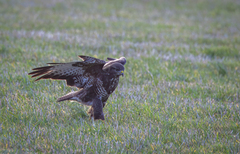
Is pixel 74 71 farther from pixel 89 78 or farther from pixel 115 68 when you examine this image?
pixel 115 68

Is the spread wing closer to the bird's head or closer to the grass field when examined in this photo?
the bird's head

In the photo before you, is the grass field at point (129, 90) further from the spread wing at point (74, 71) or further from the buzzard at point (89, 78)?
the spread wing at point (74, 71)

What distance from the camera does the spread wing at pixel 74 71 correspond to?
13.2ft

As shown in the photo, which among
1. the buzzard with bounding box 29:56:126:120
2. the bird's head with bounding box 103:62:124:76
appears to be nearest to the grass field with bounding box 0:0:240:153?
the buzzard with bounding box 29:56:126:120

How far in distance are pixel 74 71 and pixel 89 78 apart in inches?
11.2

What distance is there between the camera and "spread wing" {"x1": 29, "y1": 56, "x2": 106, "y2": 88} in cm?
402

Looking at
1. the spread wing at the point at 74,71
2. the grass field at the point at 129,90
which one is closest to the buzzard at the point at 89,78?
the spread wing at the point at 74,71

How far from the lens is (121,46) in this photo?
30.0 ft

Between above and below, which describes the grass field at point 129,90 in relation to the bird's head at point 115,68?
below

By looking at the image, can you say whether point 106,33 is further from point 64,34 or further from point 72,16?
point 72,16

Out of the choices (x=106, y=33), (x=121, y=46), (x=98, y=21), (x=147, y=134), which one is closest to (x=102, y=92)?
(x=147, y=134)

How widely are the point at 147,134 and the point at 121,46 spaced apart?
18.8 ft

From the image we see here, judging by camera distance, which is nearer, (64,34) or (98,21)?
(64,34)

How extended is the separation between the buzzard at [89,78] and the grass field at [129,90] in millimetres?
383
